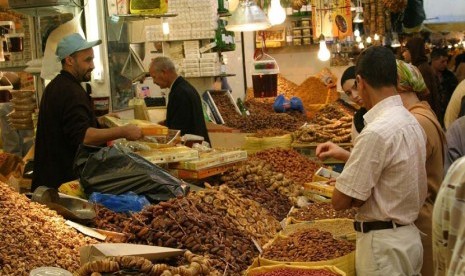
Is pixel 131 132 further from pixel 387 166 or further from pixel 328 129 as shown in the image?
pixel 328 129

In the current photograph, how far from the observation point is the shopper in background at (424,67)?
10344mm

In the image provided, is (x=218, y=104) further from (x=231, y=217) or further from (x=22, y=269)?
(x=22, y=269)

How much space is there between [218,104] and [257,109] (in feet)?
4.30

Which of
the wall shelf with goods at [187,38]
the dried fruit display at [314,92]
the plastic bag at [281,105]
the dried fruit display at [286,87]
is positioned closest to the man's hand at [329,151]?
the wall shelf with goods at [187,38]

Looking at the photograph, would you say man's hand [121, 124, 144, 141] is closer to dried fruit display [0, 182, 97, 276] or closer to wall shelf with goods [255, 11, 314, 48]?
dried fruit display [0, 182, 97, 276]

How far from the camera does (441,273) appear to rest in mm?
1843

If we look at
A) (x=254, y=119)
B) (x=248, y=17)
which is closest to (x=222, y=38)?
(x=254, y=119)

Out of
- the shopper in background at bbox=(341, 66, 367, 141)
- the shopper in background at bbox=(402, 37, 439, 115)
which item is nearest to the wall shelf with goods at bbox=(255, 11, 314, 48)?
the shopper in background at bbox=(402, 37, 439, 115)

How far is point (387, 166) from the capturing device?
12.5ft

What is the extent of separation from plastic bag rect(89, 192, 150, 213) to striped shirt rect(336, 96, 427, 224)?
4.45 feet

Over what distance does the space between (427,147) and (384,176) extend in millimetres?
728

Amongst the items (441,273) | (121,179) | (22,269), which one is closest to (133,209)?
(121,179)

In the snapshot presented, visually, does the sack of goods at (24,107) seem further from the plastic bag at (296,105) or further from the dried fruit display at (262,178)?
the plastic bag at (296,105)

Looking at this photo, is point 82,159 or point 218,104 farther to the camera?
point 218,104
